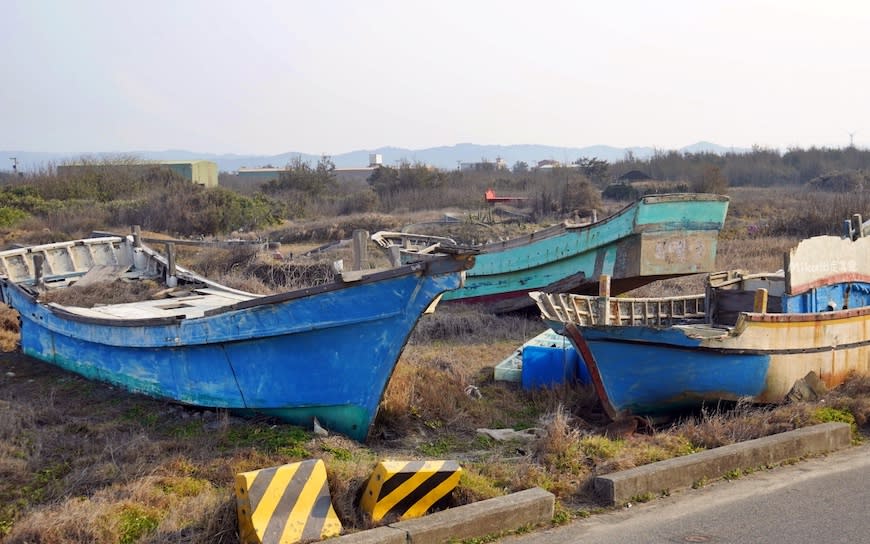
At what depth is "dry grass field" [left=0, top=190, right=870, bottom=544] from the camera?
481 cm

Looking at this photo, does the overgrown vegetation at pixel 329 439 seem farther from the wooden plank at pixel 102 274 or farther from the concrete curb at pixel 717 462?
the wooden plank at pixel 102 274

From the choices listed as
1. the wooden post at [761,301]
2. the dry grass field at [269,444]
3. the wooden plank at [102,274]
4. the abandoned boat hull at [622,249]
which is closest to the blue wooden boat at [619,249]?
the abandoned boat hull at [622,249]

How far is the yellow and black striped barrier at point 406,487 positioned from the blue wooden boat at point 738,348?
9.10 ft

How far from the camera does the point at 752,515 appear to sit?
5.14 m

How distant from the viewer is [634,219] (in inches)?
469

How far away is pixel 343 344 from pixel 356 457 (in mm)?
963

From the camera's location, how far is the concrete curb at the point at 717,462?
5.45 meters

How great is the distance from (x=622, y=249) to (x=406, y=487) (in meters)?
8.02

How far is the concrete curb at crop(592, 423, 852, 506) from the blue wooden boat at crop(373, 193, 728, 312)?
18.3ft

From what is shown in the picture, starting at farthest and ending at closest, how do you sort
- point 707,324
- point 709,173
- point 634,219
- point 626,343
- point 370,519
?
point 709,173 → point 634,219 → point 707,324 → point 626,343 → point 370,519

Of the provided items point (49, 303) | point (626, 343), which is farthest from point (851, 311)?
point (49, 303)

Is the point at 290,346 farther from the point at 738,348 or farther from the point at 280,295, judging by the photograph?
the point at 738,348

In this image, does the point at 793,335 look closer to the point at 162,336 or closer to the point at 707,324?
the point at 707,324

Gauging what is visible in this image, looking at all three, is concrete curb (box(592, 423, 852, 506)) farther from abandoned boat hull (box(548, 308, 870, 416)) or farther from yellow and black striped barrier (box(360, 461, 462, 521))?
yellow and black striped barrier (box(360, 461, 462, 521))
